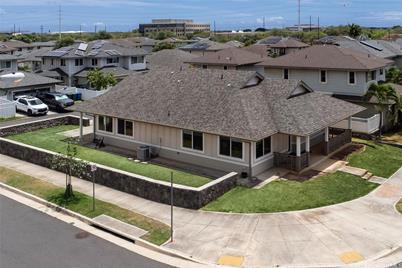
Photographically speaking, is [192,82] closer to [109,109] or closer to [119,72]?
[109,109]

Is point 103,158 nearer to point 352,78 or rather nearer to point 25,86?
point 352,78

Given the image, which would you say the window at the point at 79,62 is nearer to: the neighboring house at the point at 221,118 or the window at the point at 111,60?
the window at the point at 111,60

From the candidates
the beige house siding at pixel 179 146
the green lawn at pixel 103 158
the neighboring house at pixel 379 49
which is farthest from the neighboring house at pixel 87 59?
the beige house siding at pixel 179 146

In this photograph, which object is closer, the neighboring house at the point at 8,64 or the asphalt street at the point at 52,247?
the asphalt street at the point at 52,247

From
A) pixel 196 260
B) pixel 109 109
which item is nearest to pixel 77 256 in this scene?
pixel 196 260

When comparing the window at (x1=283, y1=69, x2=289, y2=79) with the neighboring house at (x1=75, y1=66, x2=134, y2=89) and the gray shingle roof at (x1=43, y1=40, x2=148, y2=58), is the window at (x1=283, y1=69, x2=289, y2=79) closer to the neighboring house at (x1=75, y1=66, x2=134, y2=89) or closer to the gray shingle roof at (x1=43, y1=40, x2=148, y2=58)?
the neighboring house at (x1=75, y1=66, x2=134, y2=89)
